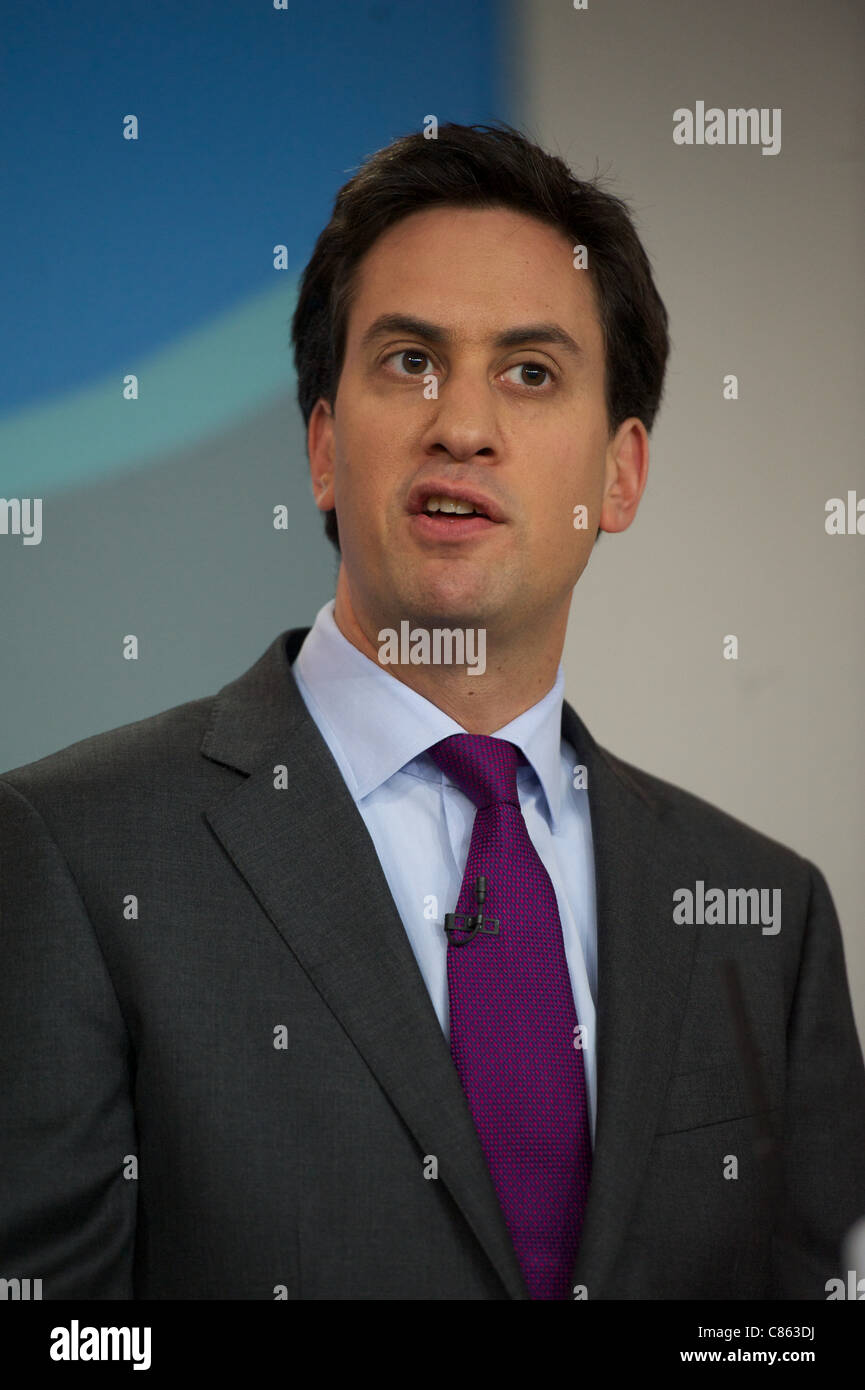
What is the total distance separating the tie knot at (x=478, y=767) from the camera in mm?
1713

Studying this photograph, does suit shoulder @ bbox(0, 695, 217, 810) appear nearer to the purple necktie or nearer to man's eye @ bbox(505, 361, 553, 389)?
the purple necktie

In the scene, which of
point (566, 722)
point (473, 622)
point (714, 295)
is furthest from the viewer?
point (714, 295)

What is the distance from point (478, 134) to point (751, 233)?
540 millimetres

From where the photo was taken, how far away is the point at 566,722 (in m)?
1.96

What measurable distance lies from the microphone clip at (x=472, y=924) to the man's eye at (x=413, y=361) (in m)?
0.61

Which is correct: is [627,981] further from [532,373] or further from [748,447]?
[748,447]

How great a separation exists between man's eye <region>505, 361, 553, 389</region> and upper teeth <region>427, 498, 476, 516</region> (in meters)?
0.18

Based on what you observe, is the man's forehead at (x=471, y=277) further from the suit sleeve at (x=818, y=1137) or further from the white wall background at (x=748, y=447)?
the suit sleeve at (x=818, y=1137)

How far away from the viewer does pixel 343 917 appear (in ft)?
5.11

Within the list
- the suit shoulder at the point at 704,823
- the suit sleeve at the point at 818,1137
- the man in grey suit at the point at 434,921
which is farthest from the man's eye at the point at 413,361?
the suit sleeve at the point at 818,1137

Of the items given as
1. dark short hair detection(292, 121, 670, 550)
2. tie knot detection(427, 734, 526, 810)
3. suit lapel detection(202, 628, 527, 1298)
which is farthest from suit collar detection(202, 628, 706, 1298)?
dark short hair detection(292, 121, 670, 550)

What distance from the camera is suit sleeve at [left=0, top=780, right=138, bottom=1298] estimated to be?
4.71 ft
